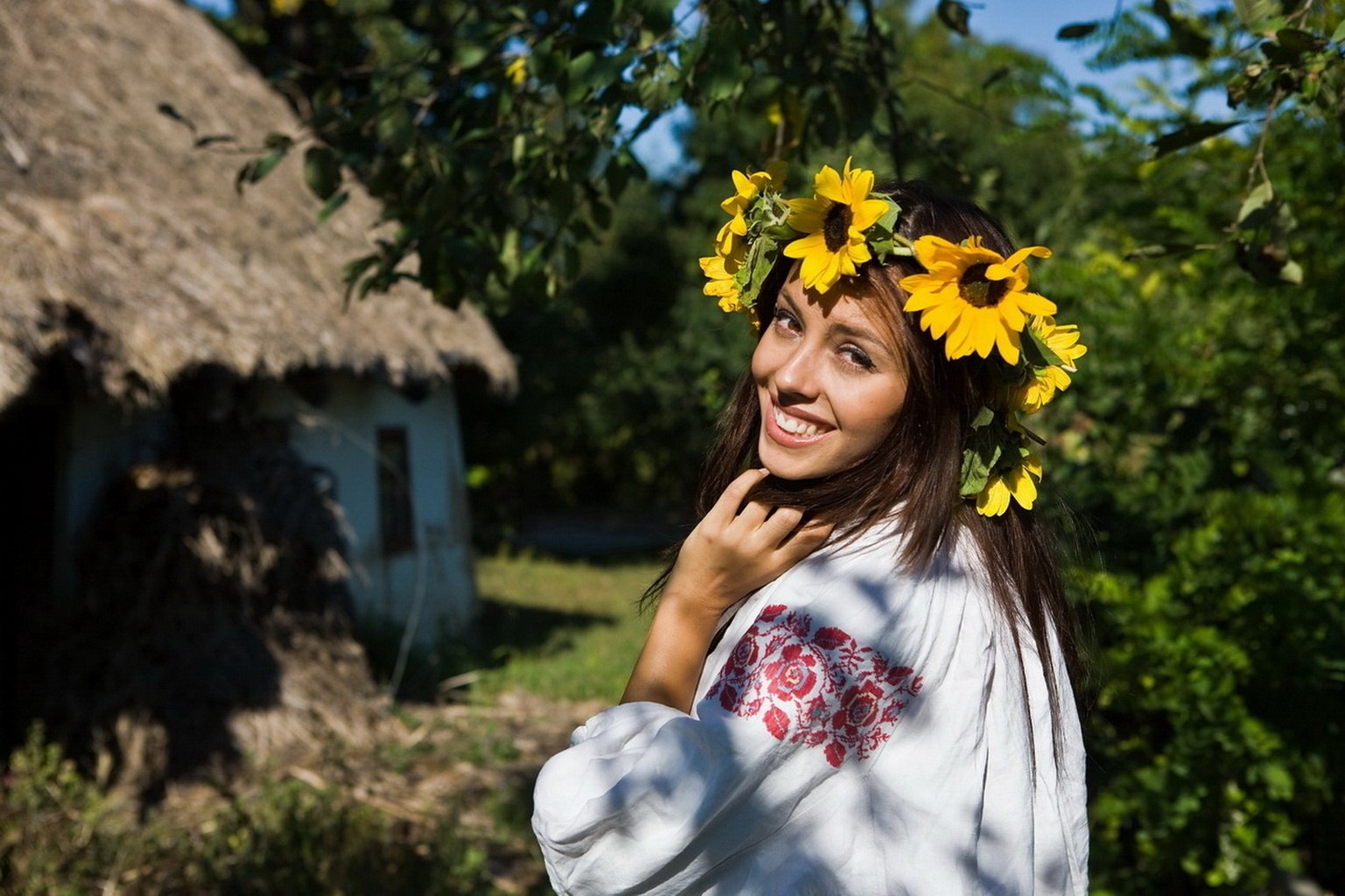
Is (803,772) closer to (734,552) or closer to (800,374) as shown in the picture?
(734,552)

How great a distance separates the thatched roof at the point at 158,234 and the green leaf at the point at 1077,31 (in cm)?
340

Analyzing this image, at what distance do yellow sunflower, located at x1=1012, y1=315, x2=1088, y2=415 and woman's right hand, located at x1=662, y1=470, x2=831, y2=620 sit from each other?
27 cm

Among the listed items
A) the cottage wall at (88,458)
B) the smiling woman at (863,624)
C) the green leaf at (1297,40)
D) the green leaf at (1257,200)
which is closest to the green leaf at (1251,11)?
the green leaf at (1297,40)

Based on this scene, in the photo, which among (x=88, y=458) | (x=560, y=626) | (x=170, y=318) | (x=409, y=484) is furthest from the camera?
(x=560, y=626)

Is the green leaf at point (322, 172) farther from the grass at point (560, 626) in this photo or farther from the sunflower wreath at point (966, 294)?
the grass at point (560, 626)

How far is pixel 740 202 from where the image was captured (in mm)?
1480

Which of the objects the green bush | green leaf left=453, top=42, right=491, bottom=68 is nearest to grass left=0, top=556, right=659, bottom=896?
the green bush

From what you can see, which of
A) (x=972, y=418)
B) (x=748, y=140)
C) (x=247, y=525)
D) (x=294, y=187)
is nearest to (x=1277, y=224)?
(x=972, y=418)

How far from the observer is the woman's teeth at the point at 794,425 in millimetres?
1333

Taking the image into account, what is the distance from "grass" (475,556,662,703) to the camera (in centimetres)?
718

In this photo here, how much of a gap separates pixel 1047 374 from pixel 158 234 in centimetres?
491

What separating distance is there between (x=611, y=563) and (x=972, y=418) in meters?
13.4

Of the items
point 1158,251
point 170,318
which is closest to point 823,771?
point 1158,251

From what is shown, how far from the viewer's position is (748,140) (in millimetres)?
15367
